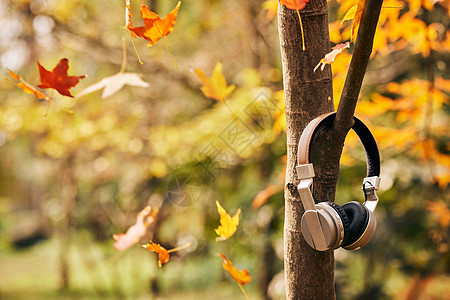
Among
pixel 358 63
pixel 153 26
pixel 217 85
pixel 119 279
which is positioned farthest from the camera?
pixel 119 279

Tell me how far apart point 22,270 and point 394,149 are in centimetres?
510

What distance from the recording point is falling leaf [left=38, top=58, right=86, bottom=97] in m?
0.67

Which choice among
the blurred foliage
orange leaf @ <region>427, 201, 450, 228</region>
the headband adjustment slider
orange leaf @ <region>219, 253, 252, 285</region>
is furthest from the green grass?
the headband adjustment slider

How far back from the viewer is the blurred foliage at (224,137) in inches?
77.8

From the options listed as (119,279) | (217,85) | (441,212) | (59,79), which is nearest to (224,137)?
(217,85)

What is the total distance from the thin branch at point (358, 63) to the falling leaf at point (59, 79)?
0.43 metres

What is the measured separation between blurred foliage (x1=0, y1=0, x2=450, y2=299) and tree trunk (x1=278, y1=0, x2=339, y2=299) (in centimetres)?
64

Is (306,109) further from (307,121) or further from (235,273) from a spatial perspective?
(235,273)

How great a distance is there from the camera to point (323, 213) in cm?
49

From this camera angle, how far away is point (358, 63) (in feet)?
1.57

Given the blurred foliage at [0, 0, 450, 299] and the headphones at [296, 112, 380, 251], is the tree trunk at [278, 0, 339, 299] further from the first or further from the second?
the blurred foliage at [0, 0, 450, 299]

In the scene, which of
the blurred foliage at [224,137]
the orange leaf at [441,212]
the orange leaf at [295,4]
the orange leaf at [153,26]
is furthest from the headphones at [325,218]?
the orange leaf at [441,212]

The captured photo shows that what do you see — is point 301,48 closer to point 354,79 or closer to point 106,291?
point 354,79

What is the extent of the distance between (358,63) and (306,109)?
104 millimetres
